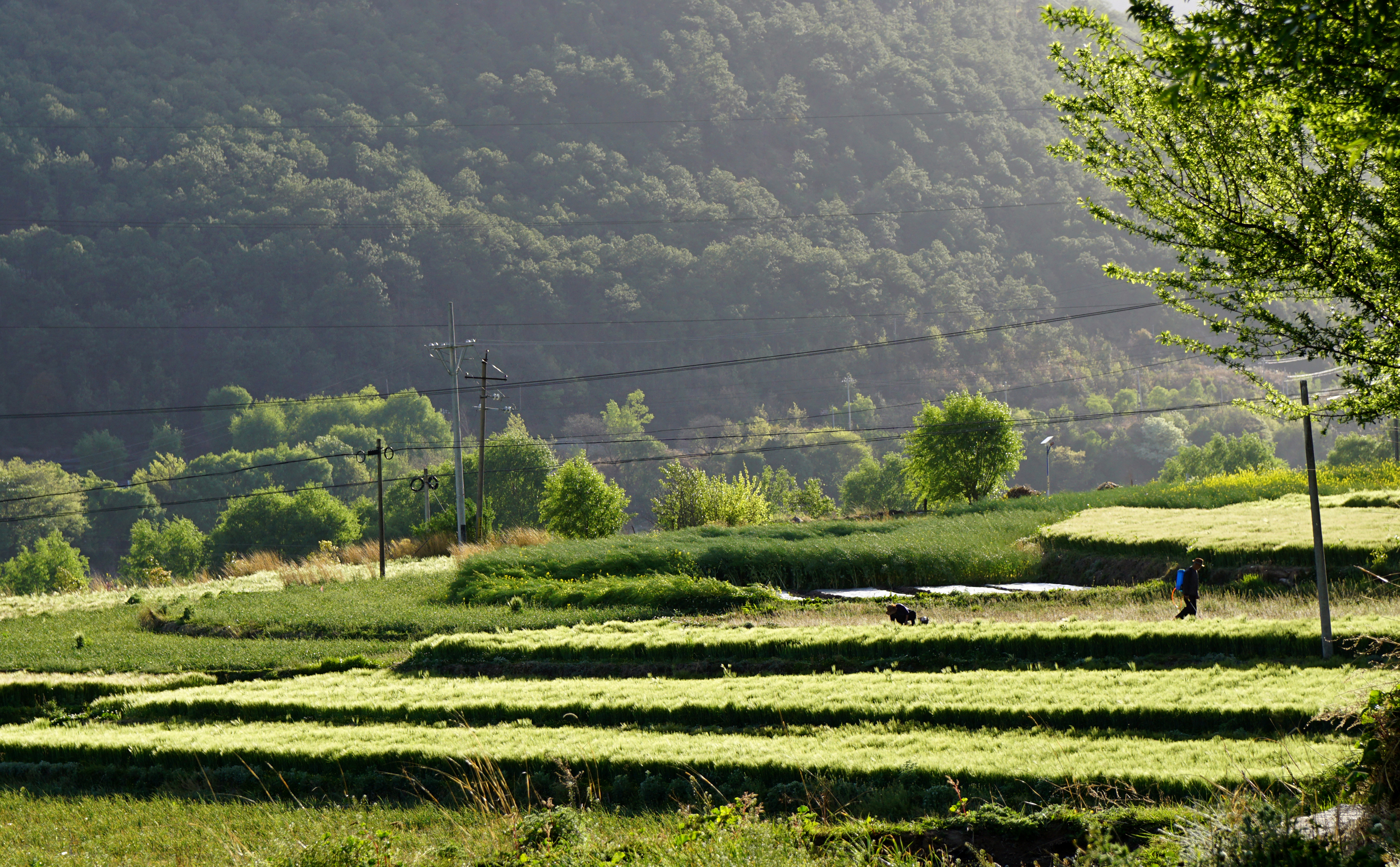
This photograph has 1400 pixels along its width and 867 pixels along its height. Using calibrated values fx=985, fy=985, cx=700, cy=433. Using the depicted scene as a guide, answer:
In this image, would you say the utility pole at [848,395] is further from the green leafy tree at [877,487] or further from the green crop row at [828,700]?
the green crop row at [828,700]

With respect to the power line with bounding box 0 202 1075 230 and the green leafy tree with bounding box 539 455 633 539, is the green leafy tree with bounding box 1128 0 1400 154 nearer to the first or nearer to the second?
the green leafy tree with bounding box 539 455 633 539

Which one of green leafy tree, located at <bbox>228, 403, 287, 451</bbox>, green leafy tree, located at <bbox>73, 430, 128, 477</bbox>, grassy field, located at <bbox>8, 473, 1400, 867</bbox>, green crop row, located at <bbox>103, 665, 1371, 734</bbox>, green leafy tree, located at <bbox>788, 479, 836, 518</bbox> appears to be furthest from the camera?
green leafy tree, located at <bbox>228, 403, 287, 451</bbox>

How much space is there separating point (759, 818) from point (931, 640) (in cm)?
903

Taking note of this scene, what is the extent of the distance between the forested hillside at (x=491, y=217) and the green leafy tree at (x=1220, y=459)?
52939mm

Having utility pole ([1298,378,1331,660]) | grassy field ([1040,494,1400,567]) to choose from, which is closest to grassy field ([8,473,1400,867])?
utility pole ([1298,378,1331,660])

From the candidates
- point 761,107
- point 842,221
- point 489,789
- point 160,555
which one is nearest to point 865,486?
point 160,555

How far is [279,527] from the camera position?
304 ft

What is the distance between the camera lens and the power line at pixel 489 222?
141 meters

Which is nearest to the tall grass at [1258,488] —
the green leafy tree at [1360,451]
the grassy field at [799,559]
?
the grassy field at [799,559]

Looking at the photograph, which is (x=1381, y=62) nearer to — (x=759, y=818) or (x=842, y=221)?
(x=759, y=818)

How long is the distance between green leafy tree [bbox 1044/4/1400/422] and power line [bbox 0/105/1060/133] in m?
177

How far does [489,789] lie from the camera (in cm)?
1186

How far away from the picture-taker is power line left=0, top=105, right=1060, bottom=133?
6063 inches

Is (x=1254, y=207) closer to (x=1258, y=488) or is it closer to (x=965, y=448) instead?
(x=1258, y=488)
